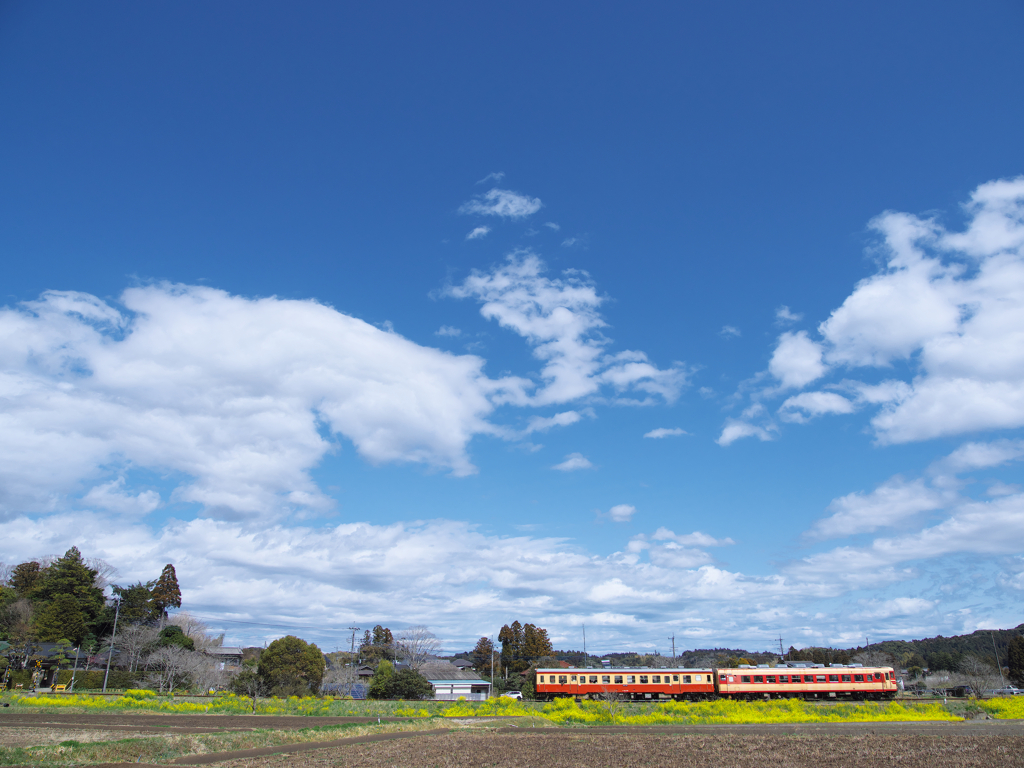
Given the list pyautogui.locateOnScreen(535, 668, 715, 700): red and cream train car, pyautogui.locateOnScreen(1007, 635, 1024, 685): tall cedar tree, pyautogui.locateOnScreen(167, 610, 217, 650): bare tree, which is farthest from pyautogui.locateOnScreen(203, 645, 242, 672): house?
pyautogui.locateOnScreen(1007, 635, 1024, 685): tall cedar tree

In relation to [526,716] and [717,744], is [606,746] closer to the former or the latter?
[717,744]

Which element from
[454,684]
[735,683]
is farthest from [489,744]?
[454,684]

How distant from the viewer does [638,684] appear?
55.8 metres

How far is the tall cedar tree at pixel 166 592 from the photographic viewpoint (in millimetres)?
81200

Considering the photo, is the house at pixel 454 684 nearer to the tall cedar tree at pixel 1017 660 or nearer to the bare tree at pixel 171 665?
the bare tree at pixel 171 665

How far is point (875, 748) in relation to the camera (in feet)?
84.0

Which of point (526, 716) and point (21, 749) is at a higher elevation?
point (21, 749)

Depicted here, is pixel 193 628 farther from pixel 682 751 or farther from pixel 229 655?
pixel 682 751

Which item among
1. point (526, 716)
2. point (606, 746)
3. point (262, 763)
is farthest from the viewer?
point (526, 716)

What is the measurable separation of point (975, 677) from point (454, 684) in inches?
2405

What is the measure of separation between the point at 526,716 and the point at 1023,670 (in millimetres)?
74109

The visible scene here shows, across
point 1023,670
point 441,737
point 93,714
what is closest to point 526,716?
point 441,737

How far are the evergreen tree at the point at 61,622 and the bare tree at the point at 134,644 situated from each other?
156 inches

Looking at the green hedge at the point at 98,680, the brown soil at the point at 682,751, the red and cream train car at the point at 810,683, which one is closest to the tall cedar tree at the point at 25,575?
the green hedge at the point at 98,680
